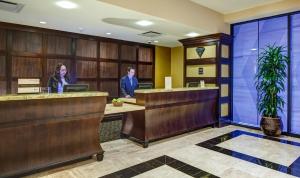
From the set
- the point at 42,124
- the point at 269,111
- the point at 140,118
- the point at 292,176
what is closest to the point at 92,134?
the point at 42,124

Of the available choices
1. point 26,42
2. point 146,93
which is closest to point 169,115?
point 146,93

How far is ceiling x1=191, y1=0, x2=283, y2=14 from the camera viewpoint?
461 centimetres

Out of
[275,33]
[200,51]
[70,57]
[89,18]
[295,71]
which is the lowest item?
[295,71]

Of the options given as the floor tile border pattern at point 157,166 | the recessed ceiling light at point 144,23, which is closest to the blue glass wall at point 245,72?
the recessed ceiling light at point 144,23

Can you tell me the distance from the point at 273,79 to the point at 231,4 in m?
2.03

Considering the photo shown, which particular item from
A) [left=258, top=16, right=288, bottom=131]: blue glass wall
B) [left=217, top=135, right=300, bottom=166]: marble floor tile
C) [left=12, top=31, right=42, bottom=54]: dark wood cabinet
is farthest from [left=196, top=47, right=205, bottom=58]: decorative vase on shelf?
[left=12, top=31, right=42, bottom=54]: dark wood cabinet

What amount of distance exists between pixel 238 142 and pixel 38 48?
5.27 metres

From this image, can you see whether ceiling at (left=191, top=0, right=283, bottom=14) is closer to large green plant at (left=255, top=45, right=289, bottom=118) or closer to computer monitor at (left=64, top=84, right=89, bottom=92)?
large green plant at (left=255, top=45, right=289, bottom=118)

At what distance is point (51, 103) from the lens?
105 inches

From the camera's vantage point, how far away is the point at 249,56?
214 inches

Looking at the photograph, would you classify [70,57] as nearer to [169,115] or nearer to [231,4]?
[169,115]

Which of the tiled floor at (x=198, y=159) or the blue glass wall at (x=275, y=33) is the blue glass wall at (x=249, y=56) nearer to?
the blue glass wall at (x=275, y=33)

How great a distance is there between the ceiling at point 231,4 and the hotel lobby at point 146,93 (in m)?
0.02

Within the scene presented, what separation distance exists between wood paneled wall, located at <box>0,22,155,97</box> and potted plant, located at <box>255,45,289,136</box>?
13.2 feet
